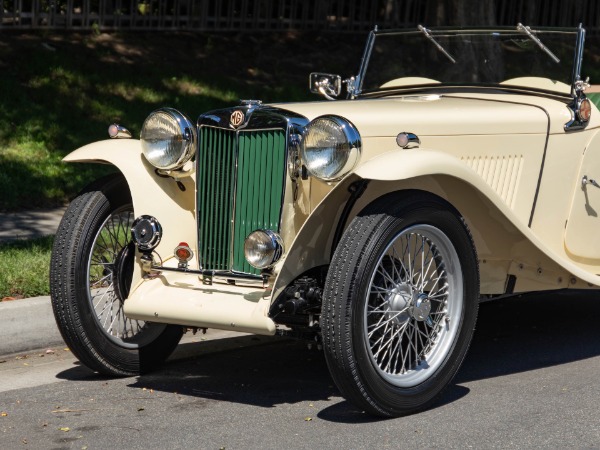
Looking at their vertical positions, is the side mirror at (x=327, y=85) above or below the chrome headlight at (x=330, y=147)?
above

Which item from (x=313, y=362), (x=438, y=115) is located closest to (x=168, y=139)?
(x=438, y=115)

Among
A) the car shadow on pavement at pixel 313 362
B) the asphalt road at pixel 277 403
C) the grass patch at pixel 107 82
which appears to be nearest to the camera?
the asphalt road at pixel 277 403

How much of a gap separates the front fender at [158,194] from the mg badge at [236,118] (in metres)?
0.45

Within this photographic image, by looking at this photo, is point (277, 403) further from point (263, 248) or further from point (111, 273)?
point (111, 273)

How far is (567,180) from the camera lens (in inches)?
231

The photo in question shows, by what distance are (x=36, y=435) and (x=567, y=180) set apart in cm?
299

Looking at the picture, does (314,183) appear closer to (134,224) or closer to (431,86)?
(134,224)

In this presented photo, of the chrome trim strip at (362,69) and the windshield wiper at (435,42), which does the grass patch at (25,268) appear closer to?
the chrome trim strip at (362,69)

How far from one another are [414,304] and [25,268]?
2.80 meters

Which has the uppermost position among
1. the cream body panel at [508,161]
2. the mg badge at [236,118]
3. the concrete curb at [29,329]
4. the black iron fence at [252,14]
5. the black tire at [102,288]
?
the black iron fence at [252,14]

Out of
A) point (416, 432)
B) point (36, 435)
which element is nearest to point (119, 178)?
point (36, 435)

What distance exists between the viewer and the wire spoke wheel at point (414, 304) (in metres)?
4.88

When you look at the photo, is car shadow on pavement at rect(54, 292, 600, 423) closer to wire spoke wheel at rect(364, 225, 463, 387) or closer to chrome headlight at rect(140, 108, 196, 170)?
wire spoke wheel at rect(364, 225, 463, 387)

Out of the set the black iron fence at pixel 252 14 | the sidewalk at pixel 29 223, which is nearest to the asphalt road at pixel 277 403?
the sidewalk at pixel 29 223
